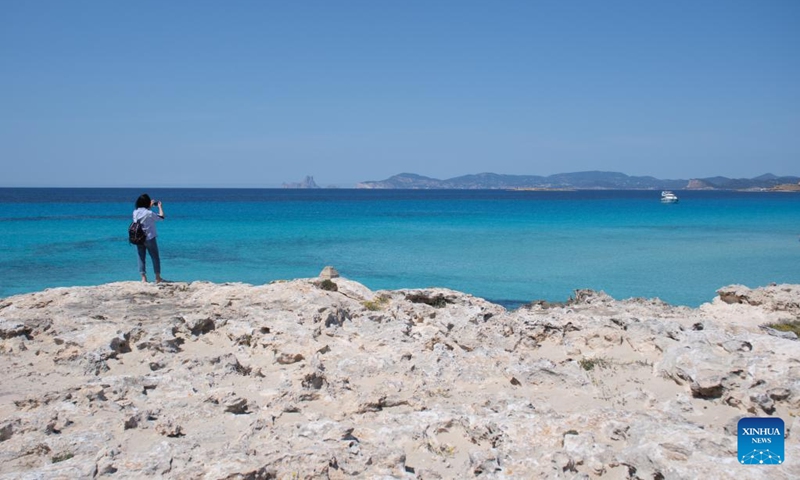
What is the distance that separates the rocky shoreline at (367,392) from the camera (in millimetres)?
4305

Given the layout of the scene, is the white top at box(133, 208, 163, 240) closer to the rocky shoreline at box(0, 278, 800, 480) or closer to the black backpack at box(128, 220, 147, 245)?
the black backpack at box(128, 220, 147, 245)

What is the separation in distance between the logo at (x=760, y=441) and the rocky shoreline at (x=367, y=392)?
0.27 ft

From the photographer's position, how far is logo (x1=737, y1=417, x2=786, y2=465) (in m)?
4.12

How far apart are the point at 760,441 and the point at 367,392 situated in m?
3.23

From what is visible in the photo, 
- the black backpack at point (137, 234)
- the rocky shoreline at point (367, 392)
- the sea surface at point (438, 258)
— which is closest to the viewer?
the rocky shoreline at point (367, 392)

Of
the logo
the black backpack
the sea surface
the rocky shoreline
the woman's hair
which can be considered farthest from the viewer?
the sea surface

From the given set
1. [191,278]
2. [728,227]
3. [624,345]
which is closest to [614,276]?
[191,278]

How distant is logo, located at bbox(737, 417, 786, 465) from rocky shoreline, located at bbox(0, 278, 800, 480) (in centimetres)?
8

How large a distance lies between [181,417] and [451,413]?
2.35m

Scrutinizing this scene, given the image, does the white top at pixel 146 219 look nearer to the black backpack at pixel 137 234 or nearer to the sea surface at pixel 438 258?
the black backpack at pixel 137 234

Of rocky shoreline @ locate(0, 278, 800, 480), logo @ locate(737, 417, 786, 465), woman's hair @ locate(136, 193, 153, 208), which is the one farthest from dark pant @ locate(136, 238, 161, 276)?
logo @ locate(737, 417, 786, 465)

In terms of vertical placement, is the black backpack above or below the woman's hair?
below

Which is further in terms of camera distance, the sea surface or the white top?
the sea surface

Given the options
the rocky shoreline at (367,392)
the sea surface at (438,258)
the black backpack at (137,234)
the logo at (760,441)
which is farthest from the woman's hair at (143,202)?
the logo at (760,441)
